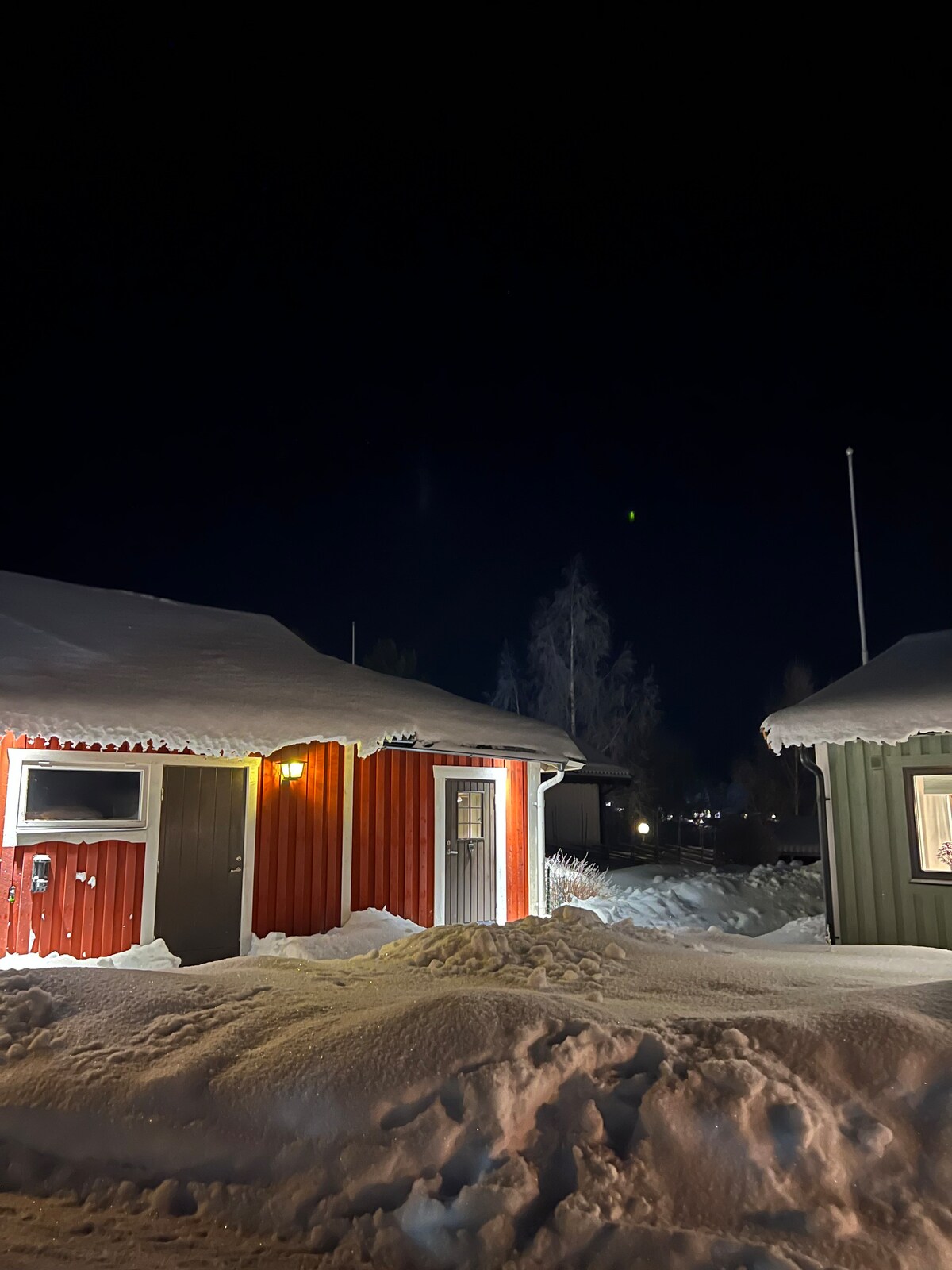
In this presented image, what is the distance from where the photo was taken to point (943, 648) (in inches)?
392

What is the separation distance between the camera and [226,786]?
28.6ft

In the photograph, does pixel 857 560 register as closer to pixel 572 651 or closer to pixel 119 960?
pixel 119 960

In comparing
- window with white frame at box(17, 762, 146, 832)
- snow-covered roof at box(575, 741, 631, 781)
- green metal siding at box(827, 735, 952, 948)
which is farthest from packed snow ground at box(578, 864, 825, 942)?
window with white frame at box(17, 762, 146, 832)

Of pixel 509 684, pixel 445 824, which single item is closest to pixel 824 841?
pixel 445 824

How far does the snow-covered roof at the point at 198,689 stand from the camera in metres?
7.43

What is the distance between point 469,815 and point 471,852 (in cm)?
45

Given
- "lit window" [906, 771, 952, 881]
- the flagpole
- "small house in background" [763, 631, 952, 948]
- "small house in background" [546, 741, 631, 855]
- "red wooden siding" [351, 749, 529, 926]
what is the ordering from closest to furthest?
"small house in background" [763, 631, 952, 948]
"lit window" [906, 771, 952, 881]
"red wooden siding" [351, 749, 529, 926]
the flagpole
"small house in background" [546, 741, 631, 855]

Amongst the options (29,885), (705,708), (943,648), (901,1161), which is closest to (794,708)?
(943,648)

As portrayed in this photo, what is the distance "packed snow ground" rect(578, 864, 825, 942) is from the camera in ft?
44.4

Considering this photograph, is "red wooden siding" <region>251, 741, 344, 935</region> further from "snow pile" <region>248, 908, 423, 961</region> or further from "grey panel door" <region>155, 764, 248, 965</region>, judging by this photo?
"grey panel door" <region>155, 764, 248, 965</region>

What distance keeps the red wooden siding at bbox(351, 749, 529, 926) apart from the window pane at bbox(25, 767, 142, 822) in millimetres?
2478

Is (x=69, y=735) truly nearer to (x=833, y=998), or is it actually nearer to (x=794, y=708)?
(x=833, y=998)

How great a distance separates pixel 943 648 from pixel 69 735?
30.8 ft

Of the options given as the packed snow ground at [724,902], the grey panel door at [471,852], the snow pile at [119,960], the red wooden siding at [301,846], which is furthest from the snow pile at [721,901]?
the snow pile at [119,960]
